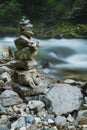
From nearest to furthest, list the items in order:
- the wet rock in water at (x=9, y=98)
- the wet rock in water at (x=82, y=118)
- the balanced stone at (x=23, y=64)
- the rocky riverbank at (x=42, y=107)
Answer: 1. the rocky riverbank at (x=42, y=107)
2. the wet rock in water at (x=82, y=118)
3. the wet rock in water at (x=9, y=98)
4. the balanced stone at (x=23, y=64)

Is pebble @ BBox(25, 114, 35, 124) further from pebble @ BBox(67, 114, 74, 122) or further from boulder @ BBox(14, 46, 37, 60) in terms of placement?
boulder @ BBox(14, 46, 37, 60)

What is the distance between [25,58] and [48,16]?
14.5m

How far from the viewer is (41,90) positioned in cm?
705

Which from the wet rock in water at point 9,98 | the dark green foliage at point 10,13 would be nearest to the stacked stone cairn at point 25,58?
the wet rock in water at point 9,98

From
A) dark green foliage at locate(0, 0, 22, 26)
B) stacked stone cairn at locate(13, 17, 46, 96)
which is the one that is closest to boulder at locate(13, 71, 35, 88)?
stacked stone cairn at locate(13, 17, 46, 96)

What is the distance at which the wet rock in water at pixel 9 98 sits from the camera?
6602 mm

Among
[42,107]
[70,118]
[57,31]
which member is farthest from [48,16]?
[70,118]

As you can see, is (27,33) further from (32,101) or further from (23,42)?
(32,101)

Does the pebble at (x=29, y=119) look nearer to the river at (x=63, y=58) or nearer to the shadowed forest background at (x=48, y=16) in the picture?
the river at (x=63, y=58)

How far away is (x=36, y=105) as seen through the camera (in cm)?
648

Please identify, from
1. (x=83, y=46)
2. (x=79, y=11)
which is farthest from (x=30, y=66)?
(x=79, y=11)

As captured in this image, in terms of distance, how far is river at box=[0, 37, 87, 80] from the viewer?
36.2 feet

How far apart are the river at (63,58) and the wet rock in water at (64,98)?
11.2ft

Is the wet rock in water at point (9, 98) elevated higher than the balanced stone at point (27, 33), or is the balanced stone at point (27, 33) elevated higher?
the balanced stone at point (27, 33)
